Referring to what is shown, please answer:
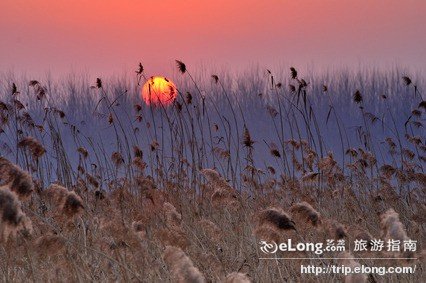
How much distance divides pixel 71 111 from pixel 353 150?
Answer: 829 cm

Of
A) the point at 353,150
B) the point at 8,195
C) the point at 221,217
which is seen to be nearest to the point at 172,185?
the point at 221,217

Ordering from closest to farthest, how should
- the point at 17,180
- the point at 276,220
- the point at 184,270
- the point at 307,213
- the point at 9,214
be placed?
the point at 184,270 → the point at 9,214 → the point at 17,180 → the point at 276,220 → the point at 307,213

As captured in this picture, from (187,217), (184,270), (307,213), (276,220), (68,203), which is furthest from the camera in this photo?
(187,217)

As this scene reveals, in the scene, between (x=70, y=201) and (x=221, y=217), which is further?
(x=221, y=217)

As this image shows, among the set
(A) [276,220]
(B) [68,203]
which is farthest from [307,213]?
(B) [68,203]

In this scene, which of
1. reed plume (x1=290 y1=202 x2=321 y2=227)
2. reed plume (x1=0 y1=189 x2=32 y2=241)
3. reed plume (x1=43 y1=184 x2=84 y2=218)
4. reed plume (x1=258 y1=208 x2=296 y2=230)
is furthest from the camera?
reed plume (x1=290 y1=202 x2=321 y2=227)

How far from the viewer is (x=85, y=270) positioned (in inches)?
130

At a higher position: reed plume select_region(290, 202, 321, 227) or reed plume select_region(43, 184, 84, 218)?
reed plume select_region(43, 184, 84, 218)

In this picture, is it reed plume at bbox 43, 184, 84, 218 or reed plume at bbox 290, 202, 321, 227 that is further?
reed plume at bbox 290, 202, 321, 227

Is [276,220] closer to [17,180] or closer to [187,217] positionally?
[17,180]

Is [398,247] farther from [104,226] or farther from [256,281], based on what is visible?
[104,226]

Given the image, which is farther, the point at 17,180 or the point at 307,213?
the point at 307,213

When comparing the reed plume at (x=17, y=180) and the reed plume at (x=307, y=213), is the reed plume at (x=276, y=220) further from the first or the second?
the reed plume at (x=17, y=180)

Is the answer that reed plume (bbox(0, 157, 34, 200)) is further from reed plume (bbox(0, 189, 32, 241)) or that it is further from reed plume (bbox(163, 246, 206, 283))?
reed plume (bbox(163, 246, 206, 283))
